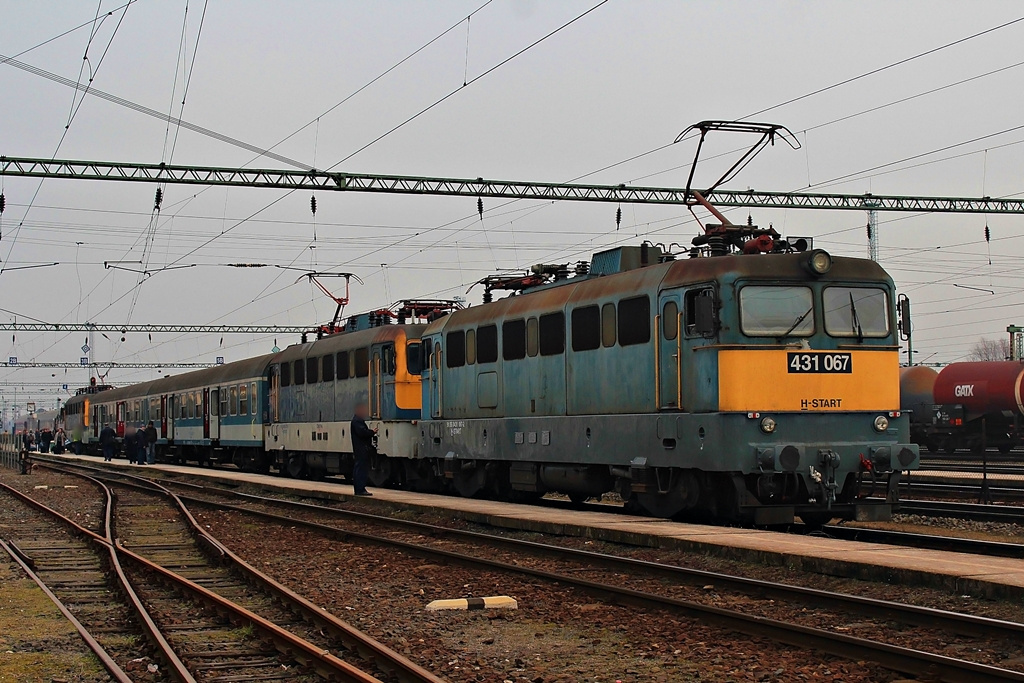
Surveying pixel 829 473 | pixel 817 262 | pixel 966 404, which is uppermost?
pixel 817 262

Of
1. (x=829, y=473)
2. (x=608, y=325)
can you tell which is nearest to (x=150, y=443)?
(x=608, y=325)

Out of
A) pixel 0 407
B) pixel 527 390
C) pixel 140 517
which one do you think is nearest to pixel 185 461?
pixel 140 517

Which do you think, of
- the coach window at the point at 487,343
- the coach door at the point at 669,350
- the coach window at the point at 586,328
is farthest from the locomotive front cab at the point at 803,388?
the coach window at the point at 487,343

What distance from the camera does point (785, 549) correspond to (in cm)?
1247

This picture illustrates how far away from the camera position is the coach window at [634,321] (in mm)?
16469

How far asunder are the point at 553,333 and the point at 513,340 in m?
1.50

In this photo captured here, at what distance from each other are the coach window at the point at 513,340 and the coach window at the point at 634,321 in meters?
3.31

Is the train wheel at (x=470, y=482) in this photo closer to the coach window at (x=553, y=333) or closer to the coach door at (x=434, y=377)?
the coach door at (x=434, y=377)

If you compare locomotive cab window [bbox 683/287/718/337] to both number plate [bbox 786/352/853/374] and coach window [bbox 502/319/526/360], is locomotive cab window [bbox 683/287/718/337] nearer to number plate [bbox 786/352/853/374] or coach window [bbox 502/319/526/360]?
number plate [bbox 786/352/853/374]

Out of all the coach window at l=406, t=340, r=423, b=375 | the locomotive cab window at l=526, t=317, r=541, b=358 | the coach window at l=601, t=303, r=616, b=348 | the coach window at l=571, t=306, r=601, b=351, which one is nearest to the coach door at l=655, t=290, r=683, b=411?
the coach window at l=601, t=303, r=616, b=348

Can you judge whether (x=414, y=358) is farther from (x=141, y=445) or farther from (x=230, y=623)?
(x=141, y=445)

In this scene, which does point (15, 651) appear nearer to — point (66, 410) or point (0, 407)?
point (66, 410)

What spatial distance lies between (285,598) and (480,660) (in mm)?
3313

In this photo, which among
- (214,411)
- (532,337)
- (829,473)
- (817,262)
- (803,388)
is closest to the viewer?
(829,473)
